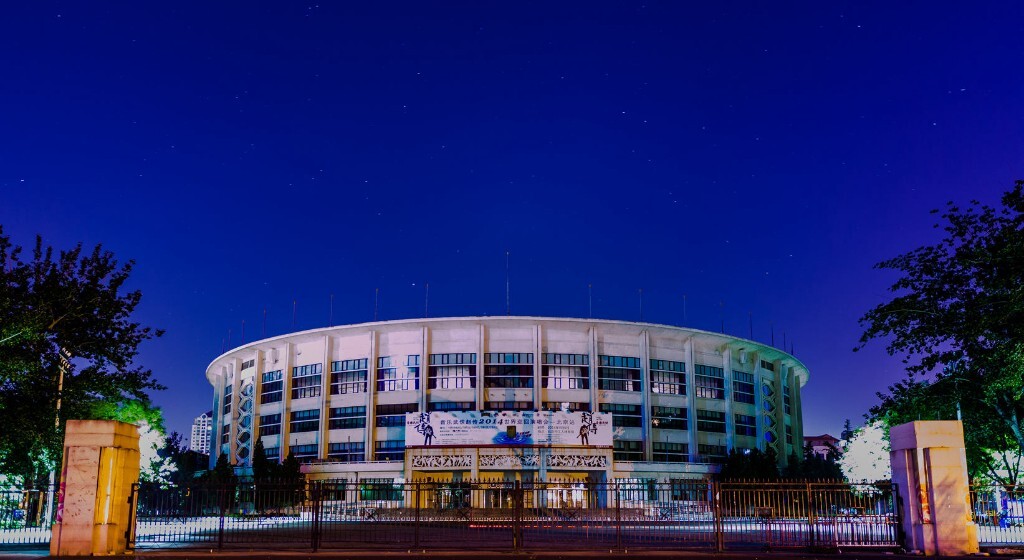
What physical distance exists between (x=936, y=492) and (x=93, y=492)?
77.9 ft

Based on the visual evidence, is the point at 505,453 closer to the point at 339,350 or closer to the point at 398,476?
the point at 398,476

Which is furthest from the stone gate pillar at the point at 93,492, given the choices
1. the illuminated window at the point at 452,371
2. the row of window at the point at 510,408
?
the illuminated window at the point at 452,371

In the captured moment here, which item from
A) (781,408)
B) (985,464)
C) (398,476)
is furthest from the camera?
(781,408)

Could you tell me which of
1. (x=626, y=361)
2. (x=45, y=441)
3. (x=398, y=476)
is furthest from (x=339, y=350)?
(x=45, y=441)

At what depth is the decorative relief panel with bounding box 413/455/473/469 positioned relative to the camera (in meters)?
83.9

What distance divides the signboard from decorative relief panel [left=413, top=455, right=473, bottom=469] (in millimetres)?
1590

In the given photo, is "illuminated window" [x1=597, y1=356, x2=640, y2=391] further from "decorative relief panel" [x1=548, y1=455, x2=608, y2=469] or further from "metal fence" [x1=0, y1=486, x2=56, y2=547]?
"metal fence" [x1=0, y1=486, x2=56, y2=547]

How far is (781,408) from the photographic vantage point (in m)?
112

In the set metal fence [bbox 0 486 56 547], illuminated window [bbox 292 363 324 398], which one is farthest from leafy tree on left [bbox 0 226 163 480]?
illuminated window [bbox 292 363 324 398]

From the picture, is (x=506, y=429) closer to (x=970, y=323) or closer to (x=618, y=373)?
(x=618, y=373)

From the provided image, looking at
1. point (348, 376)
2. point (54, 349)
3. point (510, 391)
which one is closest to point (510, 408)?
point (510, 391)

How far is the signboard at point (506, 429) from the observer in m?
83.6

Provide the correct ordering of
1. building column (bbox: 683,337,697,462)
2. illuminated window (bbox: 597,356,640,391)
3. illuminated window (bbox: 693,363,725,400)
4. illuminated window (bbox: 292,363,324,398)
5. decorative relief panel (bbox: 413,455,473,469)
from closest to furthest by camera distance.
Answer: decorative relief panel (bbox: 413,455,473,469), illuminated window (bbox: 597,356,640,391), building column (bbox: 683,337,697,462), illuminated window (bbox: 292,363,324,398), illuminated window (bbox: 693,363,725,400)

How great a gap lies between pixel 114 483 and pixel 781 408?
9941 centimetres
